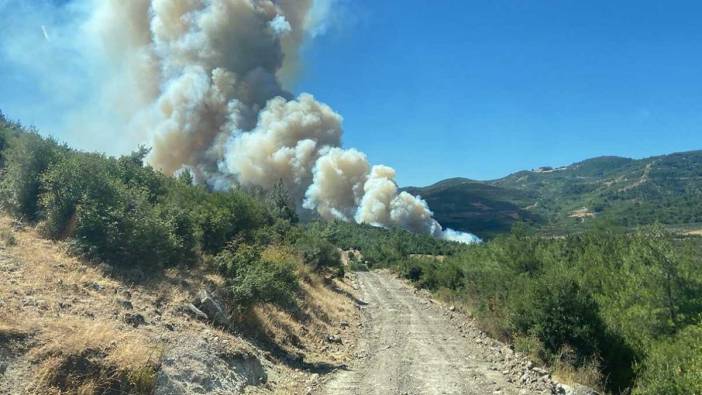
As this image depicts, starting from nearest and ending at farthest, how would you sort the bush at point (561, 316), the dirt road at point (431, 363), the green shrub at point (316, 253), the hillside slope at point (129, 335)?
the hillside slope at point (129, 335), the dirt road at point (431, 363), the bush at point (561, 316), the green shrub at point (316, 253)

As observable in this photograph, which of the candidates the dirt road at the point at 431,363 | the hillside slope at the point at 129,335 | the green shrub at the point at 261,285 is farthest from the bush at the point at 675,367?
the green shrub at the point at 261,285

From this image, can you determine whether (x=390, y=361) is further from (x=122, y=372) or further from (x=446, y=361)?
(x=122, y=372)

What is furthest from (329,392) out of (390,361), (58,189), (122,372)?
(58,189)

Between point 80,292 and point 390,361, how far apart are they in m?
7.40

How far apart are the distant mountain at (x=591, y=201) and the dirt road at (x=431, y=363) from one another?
7705 cm

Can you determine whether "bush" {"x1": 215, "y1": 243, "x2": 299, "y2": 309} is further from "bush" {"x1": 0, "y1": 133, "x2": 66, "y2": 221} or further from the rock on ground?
"bush" {"x1": 0, "y1": 133, "x2": 66, "y2": 221}

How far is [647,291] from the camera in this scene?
526 inches

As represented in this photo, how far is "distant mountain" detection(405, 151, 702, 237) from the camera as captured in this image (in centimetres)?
10244

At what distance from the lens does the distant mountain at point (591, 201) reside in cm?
10244

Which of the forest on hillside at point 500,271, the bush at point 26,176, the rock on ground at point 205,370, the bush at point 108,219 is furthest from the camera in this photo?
the bush at point 26,176

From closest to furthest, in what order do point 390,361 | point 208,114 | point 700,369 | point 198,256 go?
point 700,369, point 390,361, point 198,256, point 208,114

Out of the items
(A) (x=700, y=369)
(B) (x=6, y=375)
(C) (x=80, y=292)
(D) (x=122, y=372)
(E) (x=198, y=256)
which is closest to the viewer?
(B) (x=6, y=375)

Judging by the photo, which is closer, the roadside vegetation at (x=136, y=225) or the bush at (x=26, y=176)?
the roadside vegetation at (x=136, y=225)

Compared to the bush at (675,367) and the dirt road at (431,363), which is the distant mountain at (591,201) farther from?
the bush at (675,367)
